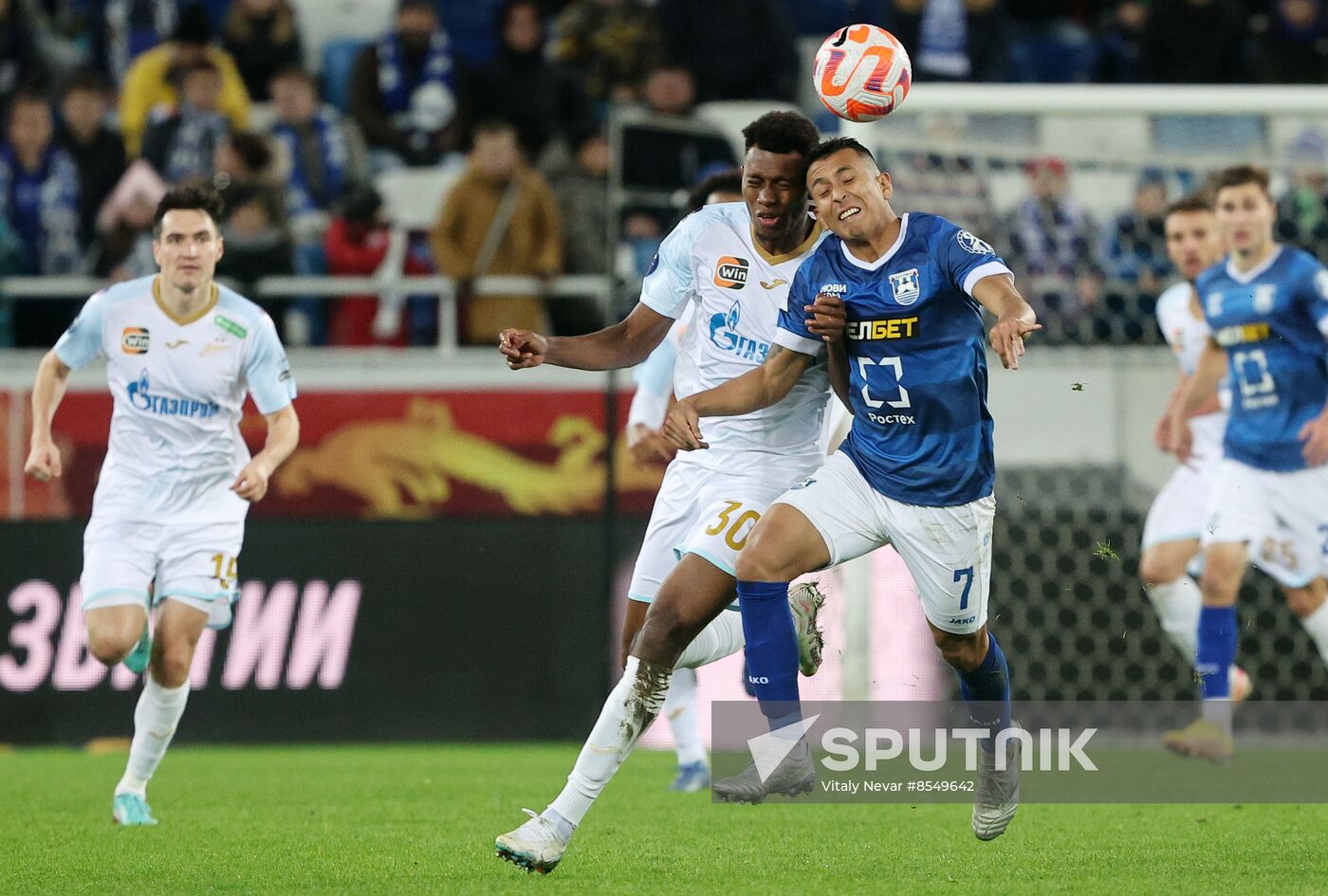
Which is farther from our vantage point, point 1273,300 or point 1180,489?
point 1180,489

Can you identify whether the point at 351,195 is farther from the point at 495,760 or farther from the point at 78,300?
the point at 495,760

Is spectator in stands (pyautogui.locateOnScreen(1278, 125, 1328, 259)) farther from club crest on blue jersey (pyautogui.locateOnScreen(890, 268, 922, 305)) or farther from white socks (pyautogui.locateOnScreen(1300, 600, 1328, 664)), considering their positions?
club crest on blue jersey (pyautogui.locateOnScreen(890, 268, 922, 305))

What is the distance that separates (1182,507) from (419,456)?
4.66 metres

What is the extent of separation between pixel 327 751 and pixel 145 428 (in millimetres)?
3599

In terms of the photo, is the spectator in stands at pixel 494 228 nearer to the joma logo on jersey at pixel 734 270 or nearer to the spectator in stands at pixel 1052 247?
the spectator in stands at pixel 1052 247

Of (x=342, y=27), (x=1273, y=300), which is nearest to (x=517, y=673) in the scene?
(x=1273, y=300)

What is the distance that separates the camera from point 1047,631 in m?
11.2

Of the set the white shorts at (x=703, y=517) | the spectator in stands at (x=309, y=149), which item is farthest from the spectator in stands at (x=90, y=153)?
the white shorts at (x=703, y=517)

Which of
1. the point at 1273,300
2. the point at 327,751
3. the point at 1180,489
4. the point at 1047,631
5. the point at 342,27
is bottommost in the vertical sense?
the point at 327,751

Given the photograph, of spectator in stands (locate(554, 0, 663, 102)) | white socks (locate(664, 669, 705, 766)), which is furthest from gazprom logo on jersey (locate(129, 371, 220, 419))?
spectator in stands (locate(554, 0, 663, 102))

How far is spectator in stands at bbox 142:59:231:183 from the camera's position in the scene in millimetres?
13461

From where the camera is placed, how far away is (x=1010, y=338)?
529 centimetres

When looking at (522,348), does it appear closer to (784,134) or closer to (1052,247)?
(784,134)

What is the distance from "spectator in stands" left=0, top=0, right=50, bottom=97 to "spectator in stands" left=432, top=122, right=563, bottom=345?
4228 millimetres
